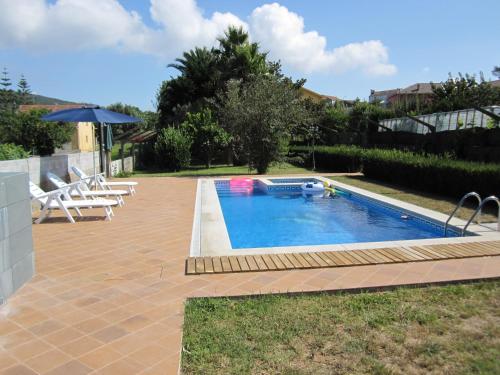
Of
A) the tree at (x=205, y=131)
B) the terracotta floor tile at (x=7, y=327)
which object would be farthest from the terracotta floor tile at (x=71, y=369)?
the tree at (x=205, y=131)

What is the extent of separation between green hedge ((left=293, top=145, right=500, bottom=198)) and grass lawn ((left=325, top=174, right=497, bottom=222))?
0.36 m

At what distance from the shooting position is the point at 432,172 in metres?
12.5

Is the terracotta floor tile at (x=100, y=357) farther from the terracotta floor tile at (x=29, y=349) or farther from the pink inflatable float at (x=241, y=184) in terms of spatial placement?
the pink inflatable float at (x=241, y=184)

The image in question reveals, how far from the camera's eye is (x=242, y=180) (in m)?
16.6

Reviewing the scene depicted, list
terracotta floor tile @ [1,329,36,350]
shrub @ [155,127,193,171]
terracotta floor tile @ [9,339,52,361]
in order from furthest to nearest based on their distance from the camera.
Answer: shrub @ [155,127,193,171] → terracotta floor tile @ [1,329,36,350] → terracotta floor tile @ [9,339,52,361]

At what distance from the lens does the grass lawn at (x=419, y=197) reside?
890cm

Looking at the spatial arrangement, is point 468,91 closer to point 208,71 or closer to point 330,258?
point 208,71

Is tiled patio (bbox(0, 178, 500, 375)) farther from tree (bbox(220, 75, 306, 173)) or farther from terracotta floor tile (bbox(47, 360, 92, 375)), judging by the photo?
tree (bbox(220, 75, 306, 173))

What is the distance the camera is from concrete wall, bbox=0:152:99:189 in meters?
8.59

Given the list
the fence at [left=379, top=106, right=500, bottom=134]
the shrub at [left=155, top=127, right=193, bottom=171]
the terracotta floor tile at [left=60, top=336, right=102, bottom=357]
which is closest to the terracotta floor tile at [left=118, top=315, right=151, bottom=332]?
the terracotta floor tile at [left=60, top=336, right=102, bottom=357]

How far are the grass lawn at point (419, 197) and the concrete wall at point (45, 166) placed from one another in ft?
29.6

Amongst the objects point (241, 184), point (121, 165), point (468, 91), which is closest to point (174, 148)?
point (121, 165)

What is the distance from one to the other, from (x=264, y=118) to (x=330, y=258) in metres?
13.6

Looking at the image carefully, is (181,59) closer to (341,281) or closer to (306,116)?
(306,116)
